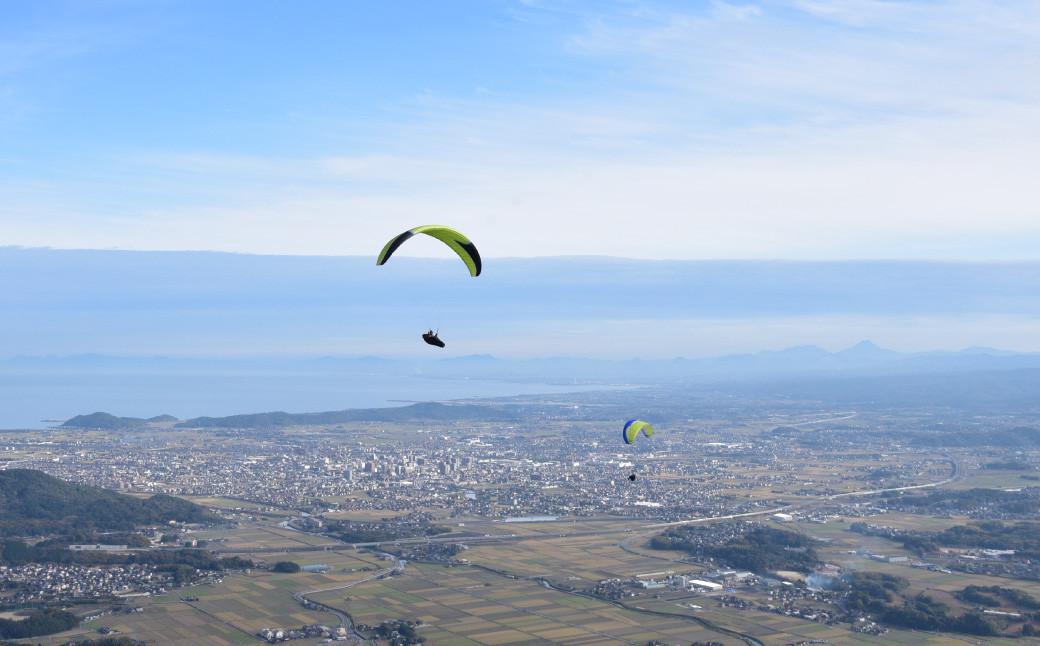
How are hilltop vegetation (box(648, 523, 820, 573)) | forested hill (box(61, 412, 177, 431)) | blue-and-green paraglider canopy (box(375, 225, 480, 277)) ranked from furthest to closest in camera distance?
forested hill (box(61, 412, 177, 431))
hilltop vegetation (box(648, 523, 820, 573))
blue-and-green paraglider canopy (box(375, 225, 480, 277))

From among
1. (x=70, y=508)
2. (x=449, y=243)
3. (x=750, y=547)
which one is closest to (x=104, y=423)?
(x=70, y=508)

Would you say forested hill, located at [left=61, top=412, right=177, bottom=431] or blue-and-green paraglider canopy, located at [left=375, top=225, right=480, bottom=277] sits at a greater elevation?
blue-and-green paraglider canopy, located at [left=375, top=225, right=480, bottom=277]

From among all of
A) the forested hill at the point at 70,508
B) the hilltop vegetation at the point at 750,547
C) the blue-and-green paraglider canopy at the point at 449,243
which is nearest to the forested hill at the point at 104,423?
the forested hill at the point at 70,508

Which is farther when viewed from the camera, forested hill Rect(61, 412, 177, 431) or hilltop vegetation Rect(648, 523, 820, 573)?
forested hill Rect(61, 412, 177, 431)

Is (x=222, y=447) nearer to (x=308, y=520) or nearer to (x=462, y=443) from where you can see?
(x=462, y=443)

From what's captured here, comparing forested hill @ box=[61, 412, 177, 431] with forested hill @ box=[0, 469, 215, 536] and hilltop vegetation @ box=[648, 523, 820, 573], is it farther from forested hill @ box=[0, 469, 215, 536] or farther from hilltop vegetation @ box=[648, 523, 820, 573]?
hilltop vegetation @ box=[648, 523, 820, 573]

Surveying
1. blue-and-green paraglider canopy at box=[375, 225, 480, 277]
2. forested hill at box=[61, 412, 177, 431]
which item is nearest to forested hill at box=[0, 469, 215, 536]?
blue-and-green paraglider canopy at box=[375, 225, 480, 277]

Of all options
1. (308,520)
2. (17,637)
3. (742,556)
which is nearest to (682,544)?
(742,556)

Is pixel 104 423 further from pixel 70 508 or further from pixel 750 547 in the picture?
pixel 750 547

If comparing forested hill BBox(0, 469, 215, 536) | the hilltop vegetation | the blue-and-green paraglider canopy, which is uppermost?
the blue-and-green paraglider canopy
